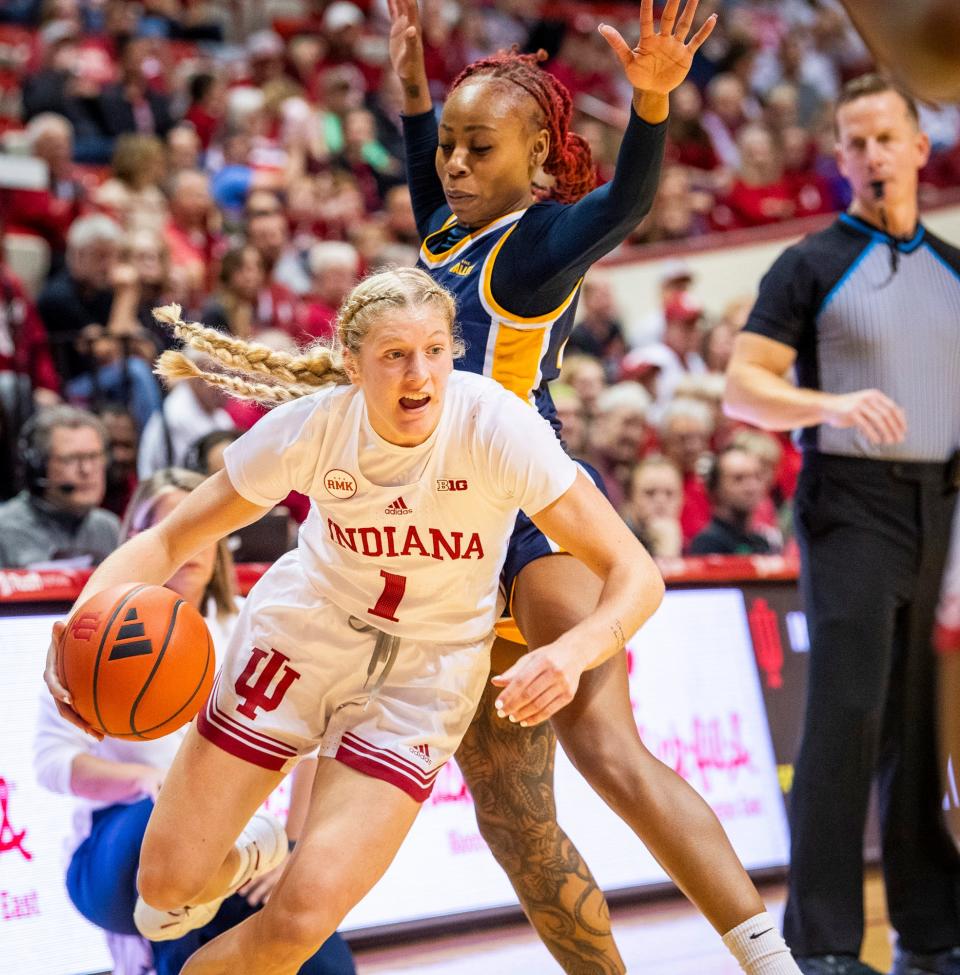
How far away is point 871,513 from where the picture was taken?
4.01 meters

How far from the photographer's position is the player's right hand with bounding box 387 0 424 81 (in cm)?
384

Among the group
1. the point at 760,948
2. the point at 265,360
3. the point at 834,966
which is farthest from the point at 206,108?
the point at 760,948

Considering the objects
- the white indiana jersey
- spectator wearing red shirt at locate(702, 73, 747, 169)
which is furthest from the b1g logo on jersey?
spectator wearing red shirt at locate(702, 73, 747, 169)

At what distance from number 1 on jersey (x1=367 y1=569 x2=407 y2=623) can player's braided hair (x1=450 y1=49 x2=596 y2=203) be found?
3.78 feet

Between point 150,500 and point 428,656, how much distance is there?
135 cm

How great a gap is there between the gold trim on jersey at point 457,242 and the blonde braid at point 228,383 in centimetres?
46

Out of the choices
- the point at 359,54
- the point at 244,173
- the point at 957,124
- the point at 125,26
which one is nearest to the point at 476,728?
the point at 244,173

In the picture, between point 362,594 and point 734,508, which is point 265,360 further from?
point 734,508

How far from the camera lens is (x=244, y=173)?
33.2 feet

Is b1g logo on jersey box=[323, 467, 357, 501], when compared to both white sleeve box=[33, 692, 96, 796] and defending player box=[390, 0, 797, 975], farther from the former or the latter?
white sleeve box=[33, 692, 96, 796]

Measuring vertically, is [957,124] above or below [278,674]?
above

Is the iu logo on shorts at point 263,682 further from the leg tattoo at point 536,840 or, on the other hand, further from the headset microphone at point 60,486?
the headset microphone at point 60,486

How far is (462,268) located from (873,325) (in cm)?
134

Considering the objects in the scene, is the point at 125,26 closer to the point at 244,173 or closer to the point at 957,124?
the point at 244,173
